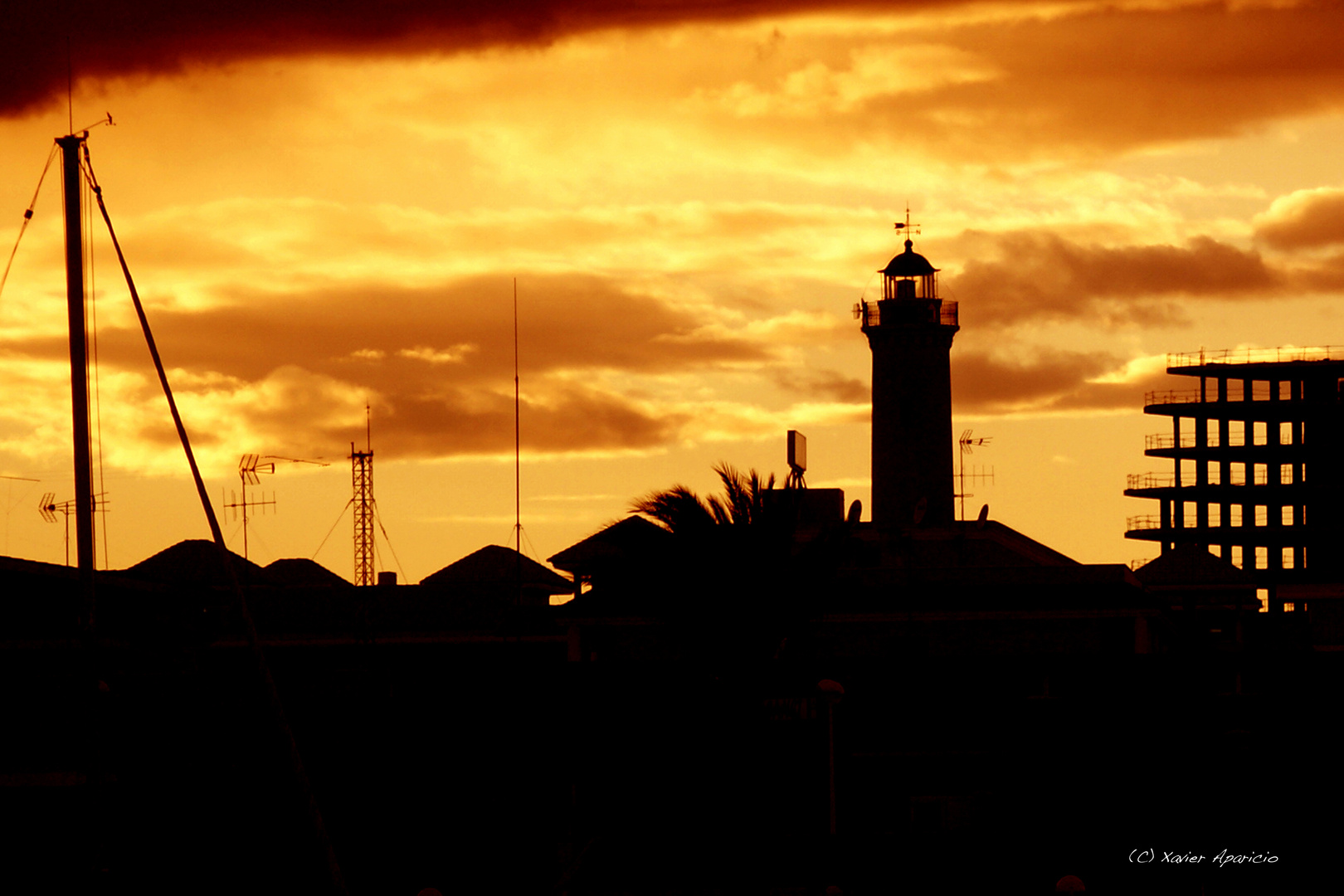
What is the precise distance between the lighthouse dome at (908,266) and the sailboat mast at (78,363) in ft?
249

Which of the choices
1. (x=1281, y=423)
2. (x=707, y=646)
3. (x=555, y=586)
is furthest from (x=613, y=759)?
(x=1281, y=423)

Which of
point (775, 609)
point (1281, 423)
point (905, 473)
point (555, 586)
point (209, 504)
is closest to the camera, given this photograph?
point (209, 504)

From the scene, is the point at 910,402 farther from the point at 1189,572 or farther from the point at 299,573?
the point at 299,573

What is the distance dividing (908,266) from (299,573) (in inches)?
1492

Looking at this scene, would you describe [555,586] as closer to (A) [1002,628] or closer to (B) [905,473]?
(B) [905,473]

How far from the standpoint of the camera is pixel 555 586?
87.9 m

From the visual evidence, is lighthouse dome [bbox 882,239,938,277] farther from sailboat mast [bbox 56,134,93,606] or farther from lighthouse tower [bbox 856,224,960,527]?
sailboat mast [bbox 56,134,93,606]

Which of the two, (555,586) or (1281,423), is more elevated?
(1281,423)

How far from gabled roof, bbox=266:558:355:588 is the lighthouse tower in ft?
95.6

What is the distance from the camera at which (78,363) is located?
29.7 meters

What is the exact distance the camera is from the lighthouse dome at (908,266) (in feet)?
337

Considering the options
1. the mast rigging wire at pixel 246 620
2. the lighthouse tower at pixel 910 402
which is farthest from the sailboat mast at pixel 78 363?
the lighthouse tower at pixel 910 402

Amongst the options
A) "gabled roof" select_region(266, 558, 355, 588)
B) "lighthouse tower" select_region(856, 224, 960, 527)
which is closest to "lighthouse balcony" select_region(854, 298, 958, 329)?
"lighthouse tower" select_region(856, 224, 960, 527)

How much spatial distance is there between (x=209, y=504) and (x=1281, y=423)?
13598 cm
